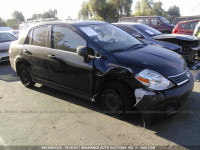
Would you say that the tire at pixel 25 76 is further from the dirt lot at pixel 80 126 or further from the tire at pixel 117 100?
the tire at pixel 117 100

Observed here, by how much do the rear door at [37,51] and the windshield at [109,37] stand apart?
1.06 m

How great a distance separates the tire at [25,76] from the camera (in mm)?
5355

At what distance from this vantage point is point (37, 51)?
4707mm

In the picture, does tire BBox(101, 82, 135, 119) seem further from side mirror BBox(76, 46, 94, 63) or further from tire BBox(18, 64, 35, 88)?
tire BBox(18, 64, 35, 88)

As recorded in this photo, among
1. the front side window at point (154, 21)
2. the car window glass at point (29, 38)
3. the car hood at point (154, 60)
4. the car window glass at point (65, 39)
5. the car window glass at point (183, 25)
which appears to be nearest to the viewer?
the car hood at point (154, 60)

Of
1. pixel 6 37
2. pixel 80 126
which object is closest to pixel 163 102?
pixel 80 126

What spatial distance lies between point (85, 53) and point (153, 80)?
49.1 inches

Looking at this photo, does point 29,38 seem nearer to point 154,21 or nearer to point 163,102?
point 163,102

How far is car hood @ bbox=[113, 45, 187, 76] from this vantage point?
3242mm

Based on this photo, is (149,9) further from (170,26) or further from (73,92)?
(73,92)

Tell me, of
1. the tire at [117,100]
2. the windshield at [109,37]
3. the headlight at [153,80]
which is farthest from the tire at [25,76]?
the headlight at [153,80]

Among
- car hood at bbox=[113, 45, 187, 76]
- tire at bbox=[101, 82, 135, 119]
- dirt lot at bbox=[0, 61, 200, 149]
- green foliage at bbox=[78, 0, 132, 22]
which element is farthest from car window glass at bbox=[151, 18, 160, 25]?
green foliage at bbox=[78, 0, 132, 22]

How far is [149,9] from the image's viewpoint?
2046 inches

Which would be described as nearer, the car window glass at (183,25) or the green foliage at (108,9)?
the car window glass at (183,25)
